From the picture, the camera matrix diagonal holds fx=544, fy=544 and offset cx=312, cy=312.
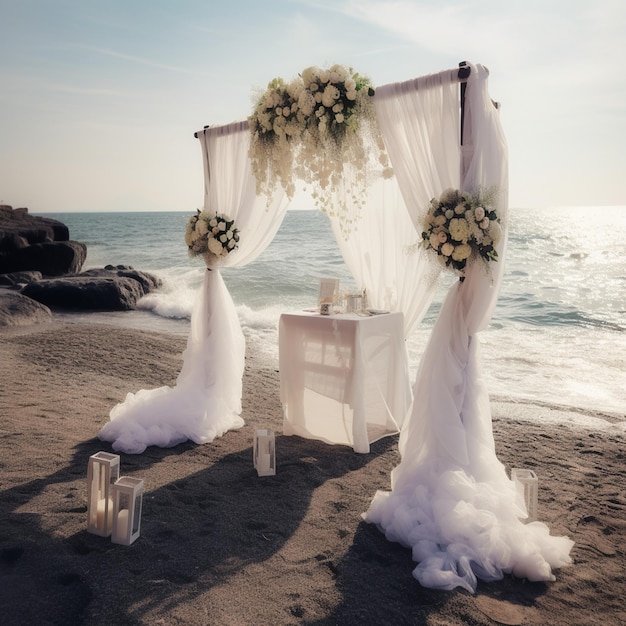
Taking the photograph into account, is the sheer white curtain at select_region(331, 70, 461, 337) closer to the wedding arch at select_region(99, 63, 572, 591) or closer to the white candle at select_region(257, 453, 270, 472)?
the wedding arch at select_region(99, 63, 572, 591)

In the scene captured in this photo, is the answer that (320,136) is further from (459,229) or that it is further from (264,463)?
(264,463)

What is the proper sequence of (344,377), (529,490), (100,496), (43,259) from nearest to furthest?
1. (100,496)
2. (529,490)
3. (344,377)
4. (43,259)

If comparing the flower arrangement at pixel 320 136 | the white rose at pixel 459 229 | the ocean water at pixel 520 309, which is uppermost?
the flower arrangement at pixel 320 136

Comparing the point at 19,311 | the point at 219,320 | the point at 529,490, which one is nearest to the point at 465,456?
A: the point at 529,490

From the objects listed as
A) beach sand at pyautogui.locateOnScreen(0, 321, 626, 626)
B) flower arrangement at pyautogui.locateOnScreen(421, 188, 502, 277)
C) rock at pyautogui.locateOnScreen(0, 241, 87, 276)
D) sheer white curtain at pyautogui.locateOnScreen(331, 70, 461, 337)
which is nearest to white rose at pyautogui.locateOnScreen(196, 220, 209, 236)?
sheer white curtain at pyautogui.locateOnScreen(331, 70, 461, 337)

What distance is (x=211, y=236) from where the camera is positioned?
499 cm

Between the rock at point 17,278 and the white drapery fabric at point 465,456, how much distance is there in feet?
47.4

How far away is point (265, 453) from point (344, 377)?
3.09 ft

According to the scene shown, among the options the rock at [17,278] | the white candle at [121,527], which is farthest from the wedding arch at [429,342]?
the rock at [17,278]

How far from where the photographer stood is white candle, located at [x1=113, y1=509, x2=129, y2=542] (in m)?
2.95

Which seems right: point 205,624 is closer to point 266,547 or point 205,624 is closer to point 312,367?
point 266,547

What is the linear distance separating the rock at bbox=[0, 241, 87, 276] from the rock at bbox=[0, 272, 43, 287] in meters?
2.02

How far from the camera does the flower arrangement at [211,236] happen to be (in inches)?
196

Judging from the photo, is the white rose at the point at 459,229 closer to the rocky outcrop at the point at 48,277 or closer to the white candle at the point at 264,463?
the white candle at the point at 264,463
